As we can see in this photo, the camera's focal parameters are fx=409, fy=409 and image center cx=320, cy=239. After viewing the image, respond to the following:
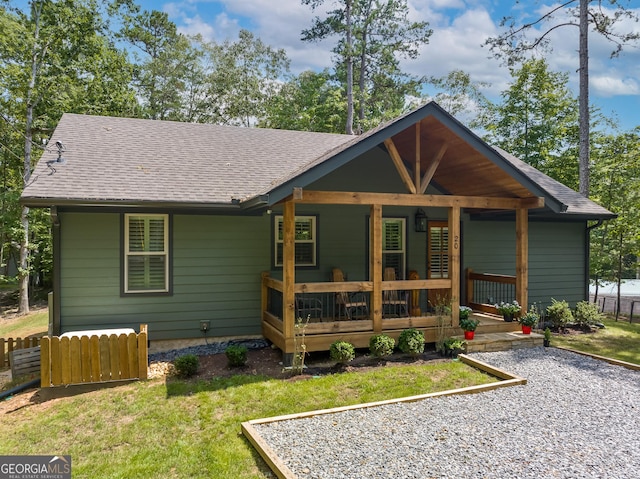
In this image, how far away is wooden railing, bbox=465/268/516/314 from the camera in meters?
9.53

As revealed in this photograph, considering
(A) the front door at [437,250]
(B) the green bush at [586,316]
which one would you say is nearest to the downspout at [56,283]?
(A) the front door at [437,250]

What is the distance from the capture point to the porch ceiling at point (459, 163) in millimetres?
7152

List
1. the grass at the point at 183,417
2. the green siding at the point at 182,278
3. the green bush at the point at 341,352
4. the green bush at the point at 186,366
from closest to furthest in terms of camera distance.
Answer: the grass at the point at 183,417
the green bush at the point at 186,366
the green bush at the point at 341,352
the green siding at the point at 182,278

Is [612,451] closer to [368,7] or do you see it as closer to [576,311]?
[576,311]

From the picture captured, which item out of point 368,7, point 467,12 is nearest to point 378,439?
point 467,12

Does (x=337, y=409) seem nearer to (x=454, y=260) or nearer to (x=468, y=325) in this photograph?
(x=468, y=325)

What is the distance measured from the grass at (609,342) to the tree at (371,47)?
12344 mm

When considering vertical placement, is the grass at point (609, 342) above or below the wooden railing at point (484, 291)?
below

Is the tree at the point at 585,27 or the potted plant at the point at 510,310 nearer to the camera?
the potted plant at the point at 510,310

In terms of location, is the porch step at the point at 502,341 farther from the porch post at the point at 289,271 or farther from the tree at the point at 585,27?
the tree at the point at 585,27

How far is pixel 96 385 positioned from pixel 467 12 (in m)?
19.3

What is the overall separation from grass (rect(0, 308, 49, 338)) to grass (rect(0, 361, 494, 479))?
7.70 meters

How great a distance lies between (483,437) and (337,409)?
62.4 inches

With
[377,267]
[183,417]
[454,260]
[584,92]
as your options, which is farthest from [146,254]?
[584,92]
